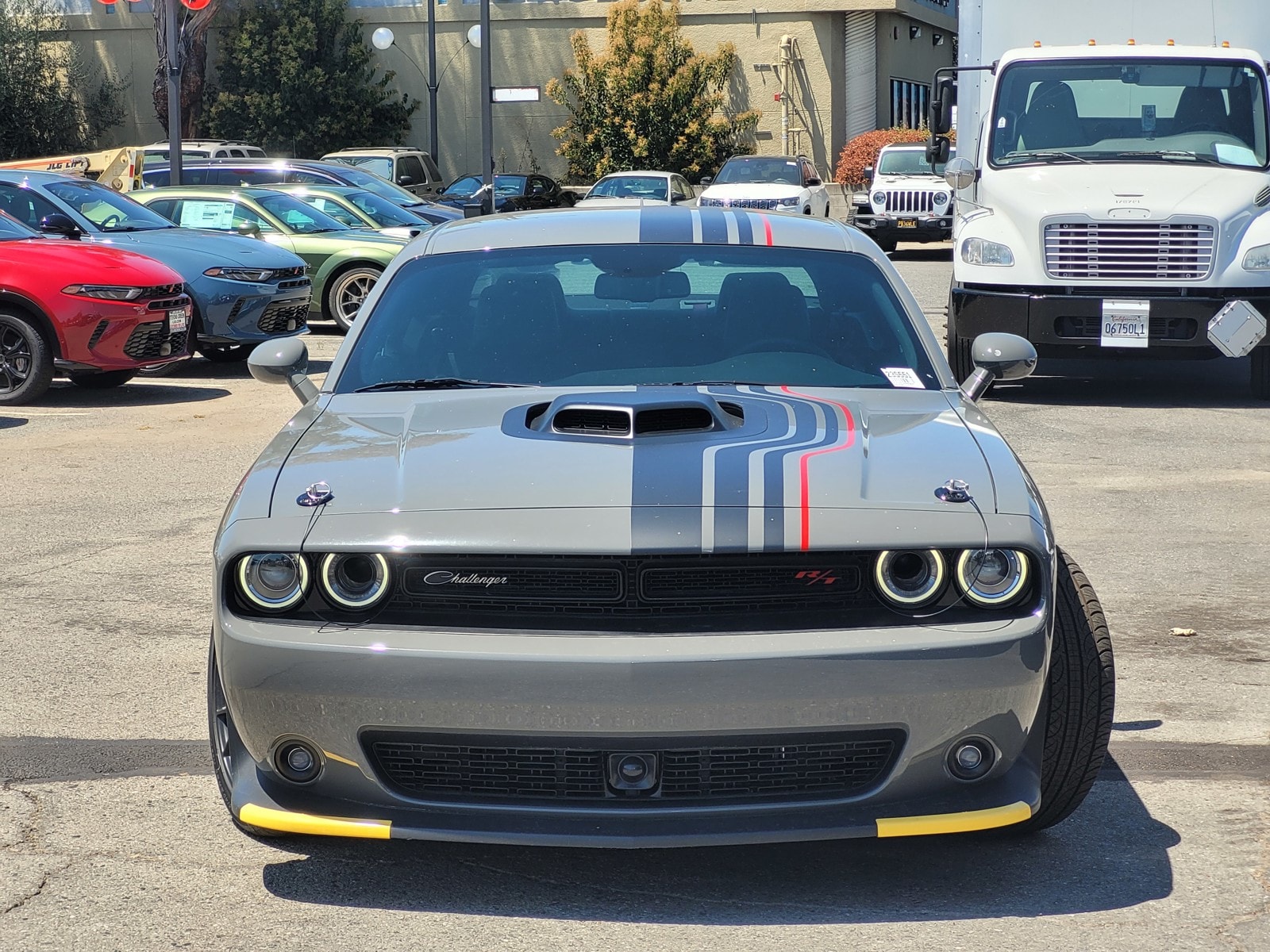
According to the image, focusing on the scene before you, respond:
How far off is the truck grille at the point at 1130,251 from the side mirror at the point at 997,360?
722 centimetres

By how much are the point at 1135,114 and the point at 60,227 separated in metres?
8.01

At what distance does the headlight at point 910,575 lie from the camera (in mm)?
3494

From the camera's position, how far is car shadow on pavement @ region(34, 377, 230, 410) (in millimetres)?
12148

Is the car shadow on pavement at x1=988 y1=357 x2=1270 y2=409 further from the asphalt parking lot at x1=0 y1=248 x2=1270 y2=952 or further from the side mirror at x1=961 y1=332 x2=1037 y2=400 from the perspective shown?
the side mirror at x1=961 y1=332 x2=1037 y2=400

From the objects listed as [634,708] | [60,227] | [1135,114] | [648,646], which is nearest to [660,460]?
[648,646]

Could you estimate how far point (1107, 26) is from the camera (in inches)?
518

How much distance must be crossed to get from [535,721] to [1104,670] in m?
1.34

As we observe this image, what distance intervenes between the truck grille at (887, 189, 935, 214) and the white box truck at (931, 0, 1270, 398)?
12.6 meters

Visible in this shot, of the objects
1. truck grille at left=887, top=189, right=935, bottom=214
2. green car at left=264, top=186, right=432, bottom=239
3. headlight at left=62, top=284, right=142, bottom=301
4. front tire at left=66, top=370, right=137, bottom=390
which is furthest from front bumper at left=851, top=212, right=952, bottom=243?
headlight at left=62, top=284, right=142, bottom=301

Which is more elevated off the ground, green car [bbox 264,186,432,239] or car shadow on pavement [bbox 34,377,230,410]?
green car [bbox 264,186,432,239]

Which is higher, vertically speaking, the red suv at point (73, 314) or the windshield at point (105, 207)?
the windshield at point (105, 207)

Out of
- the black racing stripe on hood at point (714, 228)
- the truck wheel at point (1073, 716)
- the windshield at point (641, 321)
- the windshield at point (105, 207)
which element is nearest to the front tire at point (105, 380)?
the windshield at point (105, 207)

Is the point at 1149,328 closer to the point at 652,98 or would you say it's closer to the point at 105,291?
the point at 105,291

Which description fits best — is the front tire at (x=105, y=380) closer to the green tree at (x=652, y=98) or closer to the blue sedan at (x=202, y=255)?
the blue sedan at (x=202, y=255)
